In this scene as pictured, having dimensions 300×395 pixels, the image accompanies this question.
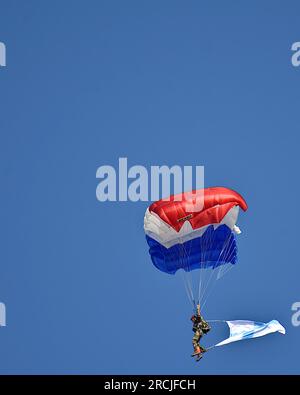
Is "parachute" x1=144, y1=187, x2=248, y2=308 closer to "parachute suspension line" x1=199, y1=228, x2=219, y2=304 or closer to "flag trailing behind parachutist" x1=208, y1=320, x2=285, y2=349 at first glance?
"parachute suspension line" x1=199, y1=228, x2=219, y2=304

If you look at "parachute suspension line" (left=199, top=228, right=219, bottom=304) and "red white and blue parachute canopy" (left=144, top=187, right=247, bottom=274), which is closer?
"red white and blue parachute canopy" (left=144, top=187, right=247, bottom=274)

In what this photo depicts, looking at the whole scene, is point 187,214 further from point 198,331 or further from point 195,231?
point 198,331

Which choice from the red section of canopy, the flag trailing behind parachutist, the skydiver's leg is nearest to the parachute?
the red section of canopy

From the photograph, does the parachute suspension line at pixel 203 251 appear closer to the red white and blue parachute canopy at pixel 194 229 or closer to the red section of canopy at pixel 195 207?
the red white and blue parachute canopy at pixel 194 229
